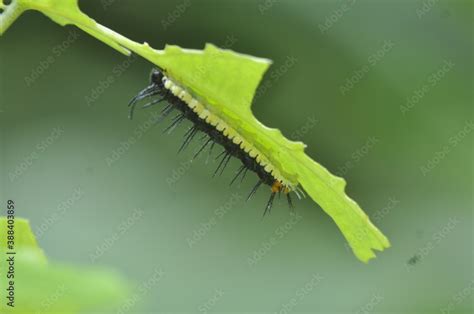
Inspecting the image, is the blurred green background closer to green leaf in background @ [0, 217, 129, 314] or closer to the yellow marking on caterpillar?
the yellow marking on caterpillar

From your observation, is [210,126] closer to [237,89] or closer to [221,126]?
[221,126]

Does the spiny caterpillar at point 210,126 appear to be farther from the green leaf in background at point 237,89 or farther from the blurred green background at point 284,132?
the blurred green background at point 284,132

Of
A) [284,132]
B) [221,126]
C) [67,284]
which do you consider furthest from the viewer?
[284,132]

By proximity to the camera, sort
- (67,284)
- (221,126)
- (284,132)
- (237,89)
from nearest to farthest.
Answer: (67,284) < (237,89) < (221,126) < (284,132)

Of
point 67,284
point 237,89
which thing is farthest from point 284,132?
point 67,284

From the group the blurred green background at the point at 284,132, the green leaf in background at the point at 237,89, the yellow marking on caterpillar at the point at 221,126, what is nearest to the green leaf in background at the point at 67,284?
the green leaf in background at the point at 237,89

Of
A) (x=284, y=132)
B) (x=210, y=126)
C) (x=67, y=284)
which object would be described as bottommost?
(x=284, y=132)

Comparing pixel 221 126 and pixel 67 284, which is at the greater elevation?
pixel 67 284
